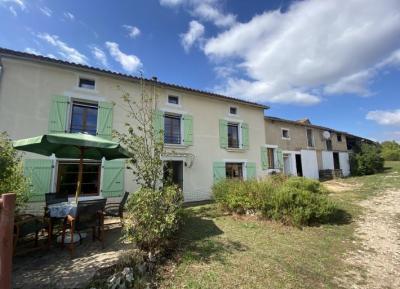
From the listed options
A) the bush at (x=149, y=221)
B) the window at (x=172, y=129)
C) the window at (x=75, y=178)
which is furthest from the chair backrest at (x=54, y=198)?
the window at (x=172, y=129)

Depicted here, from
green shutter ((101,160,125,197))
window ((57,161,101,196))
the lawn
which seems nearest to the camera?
the lawn

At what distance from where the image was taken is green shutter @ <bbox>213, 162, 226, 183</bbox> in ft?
39.3

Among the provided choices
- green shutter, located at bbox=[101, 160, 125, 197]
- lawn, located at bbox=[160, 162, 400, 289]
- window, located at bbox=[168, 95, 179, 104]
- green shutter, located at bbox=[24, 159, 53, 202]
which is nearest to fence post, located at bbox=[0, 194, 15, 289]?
lawn, located at bbox=[160, 162, 400, 289]

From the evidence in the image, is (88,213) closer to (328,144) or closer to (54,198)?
(54,198)

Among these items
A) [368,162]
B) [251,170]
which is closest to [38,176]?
[251,170]

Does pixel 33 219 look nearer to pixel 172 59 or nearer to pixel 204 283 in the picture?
pixel 204 283

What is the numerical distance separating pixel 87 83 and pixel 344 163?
2417 cm

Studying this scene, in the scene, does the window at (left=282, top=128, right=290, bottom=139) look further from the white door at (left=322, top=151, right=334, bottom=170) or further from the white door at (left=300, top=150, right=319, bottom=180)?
the white door at (left=322, top=151, right=334, bottom=170)

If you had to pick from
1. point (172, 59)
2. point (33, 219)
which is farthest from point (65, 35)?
point (33, 219)

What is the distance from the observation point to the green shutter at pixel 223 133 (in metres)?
12.5

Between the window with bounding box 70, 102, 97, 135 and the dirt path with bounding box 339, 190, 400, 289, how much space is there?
31.8 ft

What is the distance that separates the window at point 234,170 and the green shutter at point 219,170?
21.8 inches

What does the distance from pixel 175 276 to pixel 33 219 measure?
2980 mm

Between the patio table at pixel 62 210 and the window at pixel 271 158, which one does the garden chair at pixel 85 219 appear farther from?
the window at pixel 271 158
